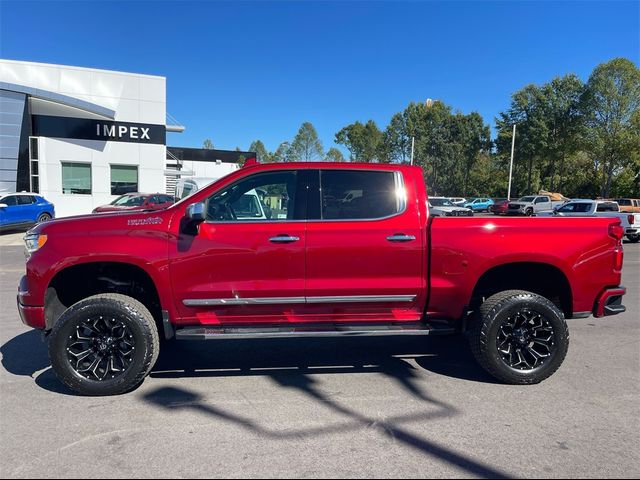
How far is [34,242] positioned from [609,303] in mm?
5258

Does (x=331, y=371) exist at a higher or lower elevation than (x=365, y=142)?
lower

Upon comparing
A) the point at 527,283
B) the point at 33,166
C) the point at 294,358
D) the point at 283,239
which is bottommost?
the point at 294,358

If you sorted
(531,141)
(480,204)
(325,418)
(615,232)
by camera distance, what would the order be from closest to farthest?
(325,418), (615,232), (531,141), (480,204)

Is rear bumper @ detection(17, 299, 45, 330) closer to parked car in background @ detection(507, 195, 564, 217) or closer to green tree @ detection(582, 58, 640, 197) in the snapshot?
parked car in background @ detection(507, 195, 564, 217)

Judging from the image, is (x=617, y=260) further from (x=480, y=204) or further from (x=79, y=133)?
(x=480, y=204)

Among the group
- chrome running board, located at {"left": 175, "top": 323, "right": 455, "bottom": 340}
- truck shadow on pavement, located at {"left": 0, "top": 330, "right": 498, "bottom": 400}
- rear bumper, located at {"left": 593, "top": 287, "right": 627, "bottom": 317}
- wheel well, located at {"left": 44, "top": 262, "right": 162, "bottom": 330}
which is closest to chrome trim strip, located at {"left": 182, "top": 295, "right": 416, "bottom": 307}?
chrome running board, located at {"left": 175, "top": 323, "right": 455, "bottom": 340}

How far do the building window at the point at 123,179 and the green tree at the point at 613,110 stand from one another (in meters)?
39.3

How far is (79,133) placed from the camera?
21.9 meters

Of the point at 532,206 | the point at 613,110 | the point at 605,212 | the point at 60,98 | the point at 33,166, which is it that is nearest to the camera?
the point at 605,212

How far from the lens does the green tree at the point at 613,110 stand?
3866cm

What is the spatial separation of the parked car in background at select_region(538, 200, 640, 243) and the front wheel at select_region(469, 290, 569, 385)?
14.4 meters

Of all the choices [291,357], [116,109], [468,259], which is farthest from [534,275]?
[116,109]

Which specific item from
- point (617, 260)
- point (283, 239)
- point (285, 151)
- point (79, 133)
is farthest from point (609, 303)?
point (285, 151)

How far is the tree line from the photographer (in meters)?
40.2
